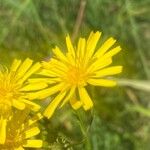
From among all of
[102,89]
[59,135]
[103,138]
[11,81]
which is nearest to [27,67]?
[11,81]

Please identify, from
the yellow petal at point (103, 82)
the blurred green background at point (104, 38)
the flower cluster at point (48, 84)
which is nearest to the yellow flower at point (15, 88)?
the flower cluster at point (48, 84)

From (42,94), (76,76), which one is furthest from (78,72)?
(42,94)

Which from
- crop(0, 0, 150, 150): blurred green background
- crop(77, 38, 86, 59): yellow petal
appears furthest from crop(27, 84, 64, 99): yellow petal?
crop(0, 0, 150, 150): blurred green background

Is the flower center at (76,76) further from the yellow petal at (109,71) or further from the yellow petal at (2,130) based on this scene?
the yellow petal at (2,130)

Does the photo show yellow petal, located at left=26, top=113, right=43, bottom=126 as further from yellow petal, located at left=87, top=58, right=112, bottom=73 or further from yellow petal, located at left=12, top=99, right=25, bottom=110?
yellow petal, located at left=87, top=58, right=112, bottom=73

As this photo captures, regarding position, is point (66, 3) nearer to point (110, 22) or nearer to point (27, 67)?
point (110, 22)

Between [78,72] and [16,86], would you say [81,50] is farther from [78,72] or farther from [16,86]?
A: [16,86]
